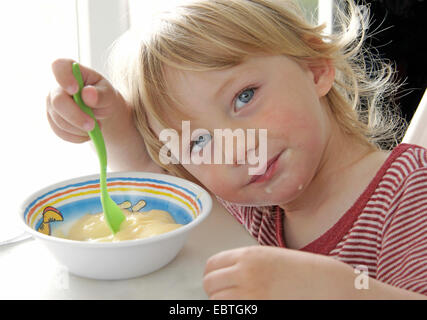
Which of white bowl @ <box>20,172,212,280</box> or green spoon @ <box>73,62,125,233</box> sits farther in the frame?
green spoon @ <box>73,62,125,233</box>

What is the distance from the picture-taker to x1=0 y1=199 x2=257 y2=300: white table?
1.74 feet

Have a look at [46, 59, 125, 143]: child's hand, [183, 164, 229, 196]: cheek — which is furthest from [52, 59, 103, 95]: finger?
[183, 164, 229, 196]: cheek

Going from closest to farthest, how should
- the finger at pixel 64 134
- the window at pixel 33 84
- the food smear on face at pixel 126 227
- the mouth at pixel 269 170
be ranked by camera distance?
the food smear on face at pixel 126 227 < the mouth at pixel 269 170 < the finger at pixel 64 134 < the window at pixel 33 84

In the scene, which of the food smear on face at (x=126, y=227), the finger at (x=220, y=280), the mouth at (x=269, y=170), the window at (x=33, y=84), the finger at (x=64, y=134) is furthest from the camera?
the window at (x=33, y=84)

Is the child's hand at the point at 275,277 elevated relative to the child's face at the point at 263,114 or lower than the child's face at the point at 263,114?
lower

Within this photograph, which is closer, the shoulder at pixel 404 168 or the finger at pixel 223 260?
the finger at pixel 223 260

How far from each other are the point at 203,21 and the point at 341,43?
282mm

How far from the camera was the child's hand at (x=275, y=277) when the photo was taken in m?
0.50

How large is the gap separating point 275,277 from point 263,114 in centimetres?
27

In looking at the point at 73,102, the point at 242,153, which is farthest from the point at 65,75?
the point at 242,153

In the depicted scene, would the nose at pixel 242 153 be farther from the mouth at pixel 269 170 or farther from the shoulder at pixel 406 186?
the shoulder at pixel 406 186

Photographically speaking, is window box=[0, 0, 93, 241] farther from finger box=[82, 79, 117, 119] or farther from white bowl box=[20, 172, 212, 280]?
white bowl box=[20, 172, 212, 280]

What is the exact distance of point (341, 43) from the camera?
86cm

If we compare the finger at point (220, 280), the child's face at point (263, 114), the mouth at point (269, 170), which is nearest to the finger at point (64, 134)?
the child's face at point (263, 114)
